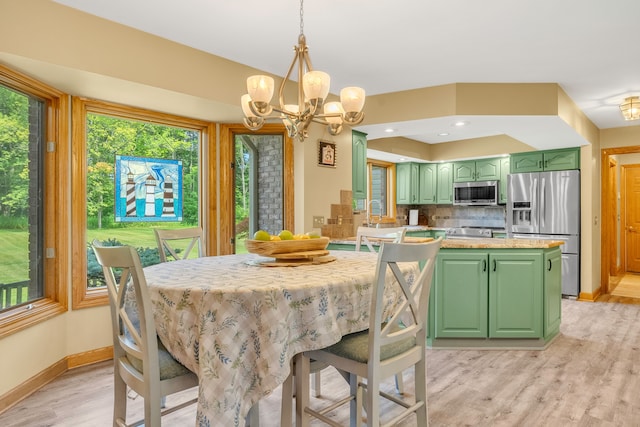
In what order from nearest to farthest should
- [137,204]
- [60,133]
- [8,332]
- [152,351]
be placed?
[152,351] → [8,332] → [60,133] → [137,204]

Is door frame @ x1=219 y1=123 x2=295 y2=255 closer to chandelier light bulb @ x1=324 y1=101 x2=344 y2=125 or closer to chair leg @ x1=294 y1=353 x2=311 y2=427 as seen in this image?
chandelier light bulb @ x1=324 y1=101 x2=344 y2=125

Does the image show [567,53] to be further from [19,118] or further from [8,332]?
[8,332]

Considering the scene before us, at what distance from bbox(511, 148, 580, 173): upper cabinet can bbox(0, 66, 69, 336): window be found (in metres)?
5.45

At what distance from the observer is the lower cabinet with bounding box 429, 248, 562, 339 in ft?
11.2

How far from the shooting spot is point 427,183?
707 centimetres

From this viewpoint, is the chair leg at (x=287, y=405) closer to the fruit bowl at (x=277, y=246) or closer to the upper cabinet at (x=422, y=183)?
the fruit bowl at (x=277, y=246)

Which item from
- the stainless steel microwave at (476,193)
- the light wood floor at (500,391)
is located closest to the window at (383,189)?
the stainless steel microwave at (476,193)

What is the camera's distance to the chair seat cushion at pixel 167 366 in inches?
61.6

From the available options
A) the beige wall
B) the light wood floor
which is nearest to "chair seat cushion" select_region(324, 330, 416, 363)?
the light wood floor

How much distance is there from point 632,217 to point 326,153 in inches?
266

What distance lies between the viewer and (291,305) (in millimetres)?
1567

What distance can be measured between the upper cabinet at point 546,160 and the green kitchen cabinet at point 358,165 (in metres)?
2.48

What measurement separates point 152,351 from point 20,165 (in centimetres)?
193

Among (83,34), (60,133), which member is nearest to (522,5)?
(83,34)
